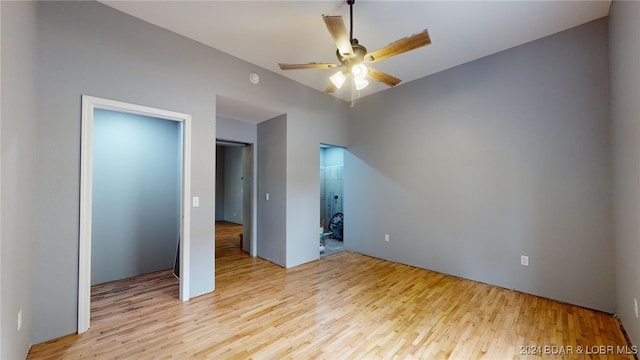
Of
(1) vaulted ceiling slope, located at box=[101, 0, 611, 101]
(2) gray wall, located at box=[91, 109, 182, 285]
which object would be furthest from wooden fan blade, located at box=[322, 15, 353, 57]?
(2) gray wall, located at box=[91, 109, 182, 285]

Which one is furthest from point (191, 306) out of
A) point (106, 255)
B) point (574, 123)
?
point (574, 123)

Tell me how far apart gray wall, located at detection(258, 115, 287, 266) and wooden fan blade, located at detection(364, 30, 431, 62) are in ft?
6.90

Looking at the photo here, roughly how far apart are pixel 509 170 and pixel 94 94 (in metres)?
4.62

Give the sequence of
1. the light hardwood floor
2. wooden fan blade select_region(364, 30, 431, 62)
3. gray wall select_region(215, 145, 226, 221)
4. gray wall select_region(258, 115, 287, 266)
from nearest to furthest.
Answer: wooden fan blade select_region(364, 30, 431, 62), the light hardwood floor, gray wall select_region(258, 115, 287, 266), gray wall select_region(215, 145, 226, 221)

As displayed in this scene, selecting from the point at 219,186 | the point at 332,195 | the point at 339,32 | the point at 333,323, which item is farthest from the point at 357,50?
the point at 219,186

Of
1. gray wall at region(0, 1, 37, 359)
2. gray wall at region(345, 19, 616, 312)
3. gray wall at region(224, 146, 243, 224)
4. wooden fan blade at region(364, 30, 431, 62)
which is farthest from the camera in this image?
gray wall at region(224, 146, 243, 224)

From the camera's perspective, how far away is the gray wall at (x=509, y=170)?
8.63ft

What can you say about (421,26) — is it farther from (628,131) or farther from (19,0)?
(19,0)

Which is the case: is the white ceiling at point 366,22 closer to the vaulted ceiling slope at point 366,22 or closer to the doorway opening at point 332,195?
the vaulted ceiling slope at point 366,22

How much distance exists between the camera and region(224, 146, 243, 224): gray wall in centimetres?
830

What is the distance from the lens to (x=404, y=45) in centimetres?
197

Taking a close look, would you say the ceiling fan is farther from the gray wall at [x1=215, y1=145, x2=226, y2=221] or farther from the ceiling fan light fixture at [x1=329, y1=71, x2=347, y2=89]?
the gray wall at [x1=215, y1=145, x2=226, y2=221]

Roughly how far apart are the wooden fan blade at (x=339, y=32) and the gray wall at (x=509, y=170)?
2298 millimetres

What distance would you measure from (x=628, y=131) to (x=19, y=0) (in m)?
4.59
